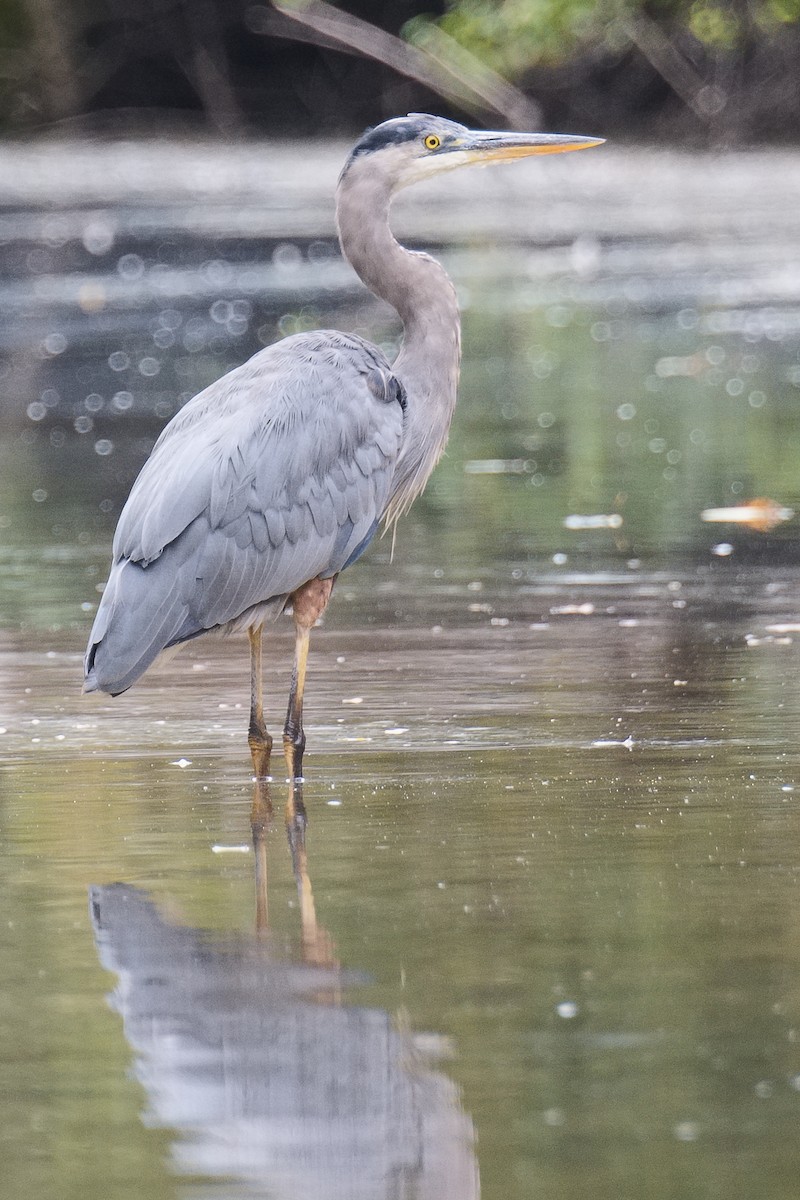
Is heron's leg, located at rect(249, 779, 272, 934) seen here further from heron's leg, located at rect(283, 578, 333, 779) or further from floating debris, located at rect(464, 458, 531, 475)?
floating debris, located at rect(464, 458, 531, 475)

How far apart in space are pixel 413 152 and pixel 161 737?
6.89 ft

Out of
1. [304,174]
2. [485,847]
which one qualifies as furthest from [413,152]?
[304,174]

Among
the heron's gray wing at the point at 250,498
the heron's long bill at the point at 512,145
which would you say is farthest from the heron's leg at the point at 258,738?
the heron's long bill at the point at 512,145

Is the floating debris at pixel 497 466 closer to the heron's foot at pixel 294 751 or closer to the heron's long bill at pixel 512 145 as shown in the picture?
the heron's long bill at pixel 512 145

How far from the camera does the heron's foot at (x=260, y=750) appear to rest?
6328 millimetres

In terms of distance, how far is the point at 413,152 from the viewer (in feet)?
25.2

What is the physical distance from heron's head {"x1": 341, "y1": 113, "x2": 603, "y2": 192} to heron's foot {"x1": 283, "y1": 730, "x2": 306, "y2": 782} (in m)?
1.98

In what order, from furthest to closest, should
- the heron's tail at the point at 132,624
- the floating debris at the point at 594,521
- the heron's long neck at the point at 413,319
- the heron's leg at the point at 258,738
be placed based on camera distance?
the floating debris at the point at 594,521 < the heron's long neck at the point at 413,319 < the heron's leg at the point at 258,738 < the heron's tail at the point at 132,624

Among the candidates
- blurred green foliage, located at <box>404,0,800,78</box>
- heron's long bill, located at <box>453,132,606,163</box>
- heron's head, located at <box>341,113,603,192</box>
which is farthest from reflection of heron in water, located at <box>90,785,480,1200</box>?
blurred green foliage, located at <box>404,0,800,78</box>

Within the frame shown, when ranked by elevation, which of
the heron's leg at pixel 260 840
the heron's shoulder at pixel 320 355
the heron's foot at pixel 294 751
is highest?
the heron's shoulder at pixel 320 355

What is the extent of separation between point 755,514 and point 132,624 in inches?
176

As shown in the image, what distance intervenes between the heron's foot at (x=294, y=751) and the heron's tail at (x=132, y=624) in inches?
15.6

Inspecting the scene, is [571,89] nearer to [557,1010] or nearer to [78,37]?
[78,37]

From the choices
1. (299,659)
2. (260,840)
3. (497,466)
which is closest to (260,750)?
(299,659)
